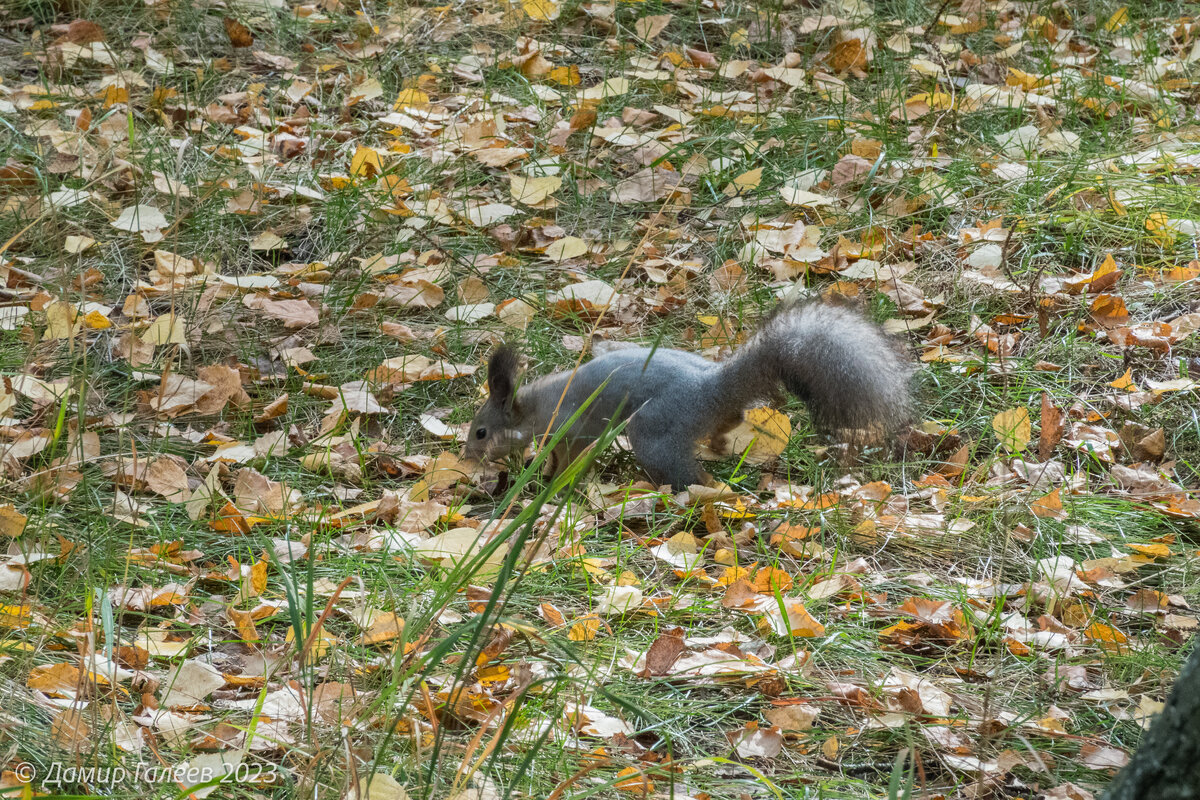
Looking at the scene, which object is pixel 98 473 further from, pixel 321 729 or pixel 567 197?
pixel 567 197

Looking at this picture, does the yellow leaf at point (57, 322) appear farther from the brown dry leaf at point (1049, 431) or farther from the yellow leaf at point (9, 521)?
the brown dry leaf at point (1049, 431)

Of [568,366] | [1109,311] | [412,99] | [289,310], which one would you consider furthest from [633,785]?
[412,99]

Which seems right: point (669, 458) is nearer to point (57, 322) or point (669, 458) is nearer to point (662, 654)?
point (662, 654)

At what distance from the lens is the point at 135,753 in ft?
4.78

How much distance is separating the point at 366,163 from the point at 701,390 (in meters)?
1.71

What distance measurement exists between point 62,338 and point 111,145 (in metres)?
1.25

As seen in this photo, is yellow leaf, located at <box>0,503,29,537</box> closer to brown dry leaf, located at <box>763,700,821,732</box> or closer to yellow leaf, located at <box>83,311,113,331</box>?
yellow leaf, located at <box>83,311,113,331</box>

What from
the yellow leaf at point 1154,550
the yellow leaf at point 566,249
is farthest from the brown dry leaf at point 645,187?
the yellow leaf at point 1154,550

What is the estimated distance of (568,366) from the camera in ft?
10.0

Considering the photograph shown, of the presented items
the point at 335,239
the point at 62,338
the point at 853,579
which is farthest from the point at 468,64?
the point at 853,579

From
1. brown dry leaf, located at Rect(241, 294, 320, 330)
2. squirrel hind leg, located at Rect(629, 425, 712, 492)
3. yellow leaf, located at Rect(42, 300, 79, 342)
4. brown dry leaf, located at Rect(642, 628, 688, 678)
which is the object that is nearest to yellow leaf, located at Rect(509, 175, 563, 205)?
brown dry leaf, located at Rect(241, 294, 320, 330)

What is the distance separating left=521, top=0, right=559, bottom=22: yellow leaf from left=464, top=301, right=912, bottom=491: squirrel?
7.87ft

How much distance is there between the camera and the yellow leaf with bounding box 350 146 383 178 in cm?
384

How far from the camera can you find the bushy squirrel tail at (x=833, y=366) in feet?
7.83
